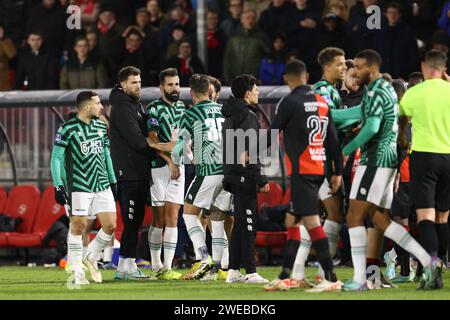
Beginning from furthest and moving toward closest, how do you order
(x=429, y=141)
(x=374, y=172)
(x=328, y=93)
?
(x=328, y=93) < (x=429, y=141) < (x=374, y=172)

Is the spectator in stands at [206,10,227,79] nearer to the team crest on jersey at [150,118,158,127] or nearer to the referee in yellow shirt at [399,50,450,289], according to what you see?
the team crest on jersey at [150,118,158,127]

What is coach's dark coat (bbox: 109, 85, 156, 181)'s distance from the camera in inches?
535

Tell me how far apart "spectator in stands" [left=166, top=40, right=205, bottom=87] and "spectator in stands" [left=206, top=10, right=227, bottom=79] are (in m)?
→ 0.63

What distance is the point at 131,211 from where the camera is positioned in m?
13.5

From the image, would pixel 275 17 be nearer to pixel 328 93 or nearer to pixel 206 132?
pixel 206 132

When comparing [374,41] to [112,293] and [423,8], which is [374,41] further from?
[112,293]

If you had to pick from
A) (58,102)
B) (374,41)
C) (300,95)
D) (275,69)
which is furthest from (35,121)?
(300,95)

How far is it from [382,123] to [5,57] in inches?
457

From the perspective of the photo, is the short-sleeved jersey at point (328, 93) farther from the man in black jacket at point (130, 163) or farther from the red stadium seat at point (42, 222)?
the red stadium seat at point (42, 222)

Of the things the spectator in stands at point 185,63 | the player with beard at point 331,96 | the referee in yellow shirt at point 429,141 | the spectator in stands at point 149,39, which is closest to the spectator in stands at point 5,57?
the spectator in stands at point 149,39

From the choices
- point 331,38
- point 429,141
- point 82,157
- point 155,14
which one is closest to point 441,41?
point 331,38

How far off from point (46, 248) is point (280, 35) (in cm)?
473

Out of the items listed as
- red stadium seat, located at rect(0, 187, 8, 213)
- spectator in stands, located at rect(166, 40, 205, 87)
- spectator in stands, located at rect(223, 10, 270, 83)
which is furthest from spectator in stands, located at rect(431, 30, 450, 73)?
red stadium seat, located at rect(0, 187, 8, 213)

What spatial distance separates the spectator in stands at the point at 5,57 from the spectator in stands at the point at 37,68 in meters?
0.43
